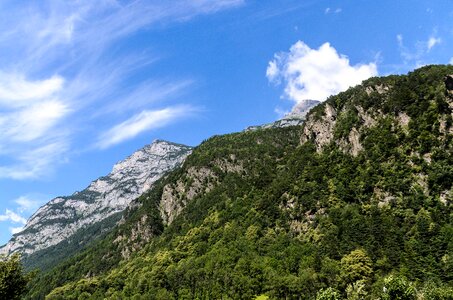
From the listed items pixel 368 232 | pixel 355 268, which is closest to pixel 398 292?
pixel 355 268

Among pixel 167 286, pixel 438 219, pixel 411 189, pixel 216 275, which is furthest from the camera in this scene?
pixel 167 286

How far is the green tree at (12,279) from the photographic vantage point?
161 ft

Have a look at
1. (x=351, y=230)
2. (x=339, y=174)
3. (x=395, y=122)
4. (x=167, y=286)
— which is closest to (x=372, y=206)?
(x=351, y=230)

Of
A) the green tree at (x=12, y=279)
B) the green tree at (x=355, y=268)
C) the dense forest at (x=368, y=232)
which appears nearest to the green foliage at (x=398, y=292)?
the dense forest at (x=368, y=232)

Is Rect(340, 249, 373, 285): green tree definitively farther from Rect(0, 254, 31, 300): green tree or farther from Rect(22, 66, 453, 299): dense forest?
Rect(0, 254, 31, 300): green tree

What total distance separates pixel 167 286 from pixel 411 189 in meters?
114

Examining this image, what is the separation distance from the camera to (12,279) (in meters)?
50.0

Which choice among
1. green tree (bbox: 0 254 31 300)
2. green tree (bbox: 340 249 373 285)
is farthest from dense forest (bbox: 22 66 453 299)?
green tree (bbox: 0 254 31 300)

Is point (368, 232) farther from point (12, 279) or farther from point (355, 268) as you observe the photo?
point (12, 279)

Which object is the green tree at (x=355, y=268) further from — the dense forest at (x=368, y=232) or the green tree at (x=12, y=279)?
the green tree at (x=12, y=279)

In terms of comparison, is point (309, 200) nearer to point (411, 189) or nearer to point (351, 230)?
point (351, 230)

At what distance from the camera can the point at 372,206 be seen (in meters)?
170

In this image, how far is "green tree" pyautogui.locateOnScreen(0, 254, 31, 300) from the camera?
48938 mm

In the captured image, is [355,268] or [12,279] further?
[355,268]
